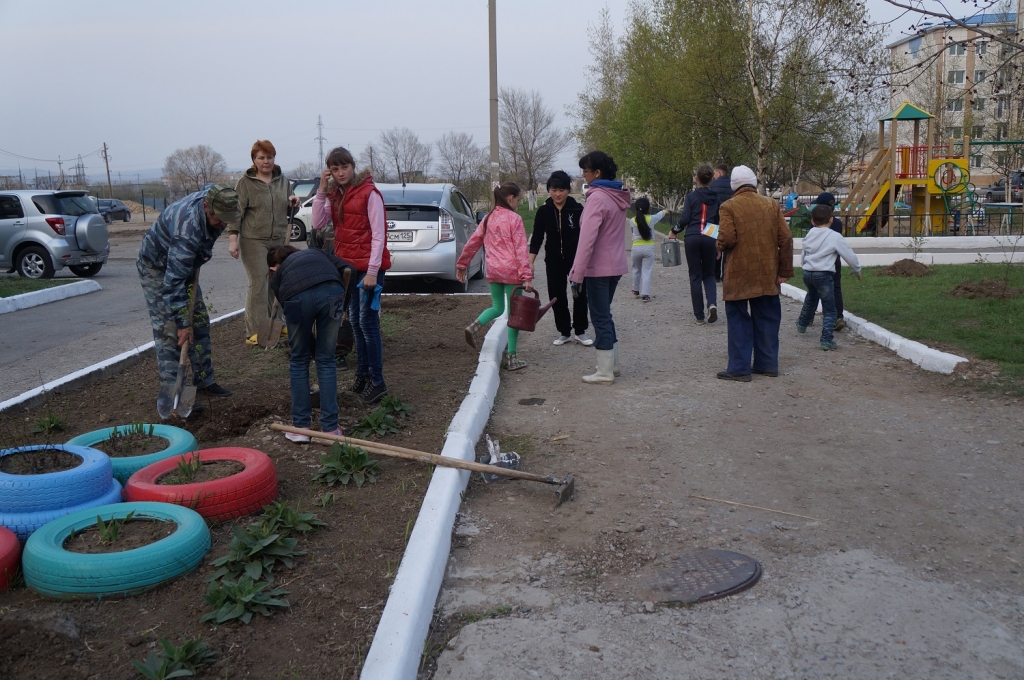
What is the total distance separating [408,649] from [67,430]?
3822 millimetres

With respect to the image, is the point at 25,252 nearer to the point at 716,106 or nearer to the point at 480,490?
the point at 480,490

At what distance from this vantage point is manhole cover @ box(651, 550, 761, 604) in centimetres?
365

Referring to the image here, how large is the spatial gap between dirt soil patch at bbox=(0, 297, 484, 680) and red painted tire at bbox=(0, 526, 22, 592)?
0.06 meters

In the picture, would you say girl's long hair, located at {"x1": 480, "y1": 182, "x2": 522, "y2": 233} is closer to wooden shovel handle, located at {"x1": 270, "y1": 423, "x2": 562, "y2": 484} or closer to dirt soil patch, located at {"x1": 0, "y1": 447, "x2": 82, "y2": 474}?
wooden shovel handle, located at {"x1": 270, "y1": 423, "x2": 562, "y2": 484}

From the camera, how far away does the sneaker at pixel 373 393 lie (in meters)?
6.45

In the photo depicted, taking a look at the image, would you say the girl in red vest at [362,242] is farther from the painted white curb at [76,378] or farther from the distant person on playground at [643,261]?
the distant person on playground at [643,261]

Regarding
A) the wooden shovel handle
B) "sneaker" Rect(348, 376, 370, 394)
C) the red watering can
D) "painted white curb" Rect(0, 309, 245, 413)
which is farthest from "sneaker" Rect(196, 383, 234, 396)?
the red watering can

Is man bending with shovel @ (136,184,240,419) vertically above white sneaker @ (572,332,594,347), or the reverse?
man bending with shovel @ (136,184,240,419)

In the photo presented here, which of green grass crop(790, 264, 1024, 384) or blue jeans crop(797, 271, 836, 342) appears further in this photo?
blue jeans crop(797, 271, 836, 342)

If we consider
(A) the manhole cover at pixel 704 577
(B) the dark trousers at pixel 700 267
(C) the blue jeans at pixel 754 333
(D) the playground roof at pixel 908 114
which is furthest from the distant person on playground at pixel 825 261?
(D) the playground roof at pixel 908 114

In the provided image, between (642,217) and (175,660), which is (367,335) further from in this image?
(642,217)

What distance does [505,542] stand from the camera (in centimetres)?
427

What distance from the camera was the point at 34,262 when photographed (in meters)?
17.1

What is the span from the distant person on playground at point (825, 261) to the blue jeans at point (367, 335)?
4.42 metres
